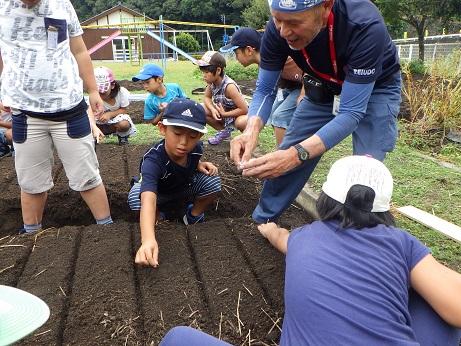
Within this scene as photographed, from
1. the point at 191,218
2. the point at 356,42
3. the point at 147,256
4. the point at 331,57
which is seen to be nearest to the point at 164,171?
the point at 191,218

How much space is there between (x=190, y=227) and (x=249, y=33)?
7.09 feet

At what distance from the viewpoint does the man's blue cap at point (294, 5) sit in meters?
1.92

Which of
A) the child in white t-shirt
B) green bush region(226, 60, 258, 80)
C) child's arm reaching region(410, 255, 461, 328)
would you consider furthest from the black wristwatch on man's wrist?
green bush region(226, 60, 258, 80)

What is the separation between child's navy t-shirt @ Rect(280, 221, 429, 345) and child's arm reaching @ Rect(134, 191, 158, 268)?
940mm

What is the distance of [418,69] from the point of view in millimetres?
12945

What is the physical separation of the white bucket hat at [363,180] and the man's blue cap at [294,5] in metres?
0.73

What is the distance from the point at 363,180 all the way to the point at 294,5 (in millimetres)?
830

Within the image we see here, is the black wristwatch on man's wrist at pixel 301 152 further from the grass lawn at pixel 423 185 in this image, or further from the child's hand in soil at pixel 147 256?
the grass lawn at pixel 423 185

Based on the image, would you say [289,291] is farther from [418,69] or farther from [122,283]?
[418,69]

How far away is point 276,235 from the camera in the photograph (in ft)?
8.21

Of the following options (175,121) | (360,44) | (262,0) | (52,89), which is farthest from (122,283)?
(262,0)

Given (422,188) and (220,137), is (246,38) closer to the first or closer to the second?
(220,137)

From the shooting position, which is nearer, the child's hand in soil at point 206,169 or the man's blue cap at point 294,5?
the man's blue cap at point 294,5

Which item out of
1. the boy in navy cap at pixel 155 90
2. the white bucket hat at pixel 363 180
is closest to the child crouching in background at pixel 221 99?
the boy in navy cap at pixel 155 90
